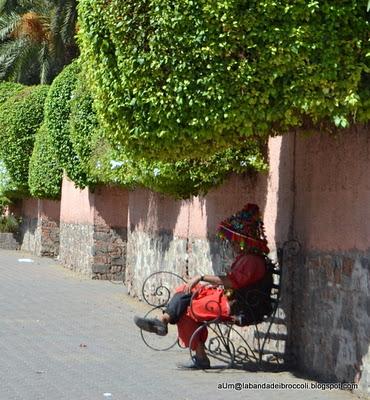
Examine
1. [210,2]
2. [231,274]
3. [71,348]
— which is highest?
[210,2]

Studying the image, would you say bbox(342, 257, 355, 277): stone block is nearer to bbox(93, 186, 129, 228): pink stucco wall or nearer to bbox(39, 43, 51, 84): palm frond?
bbox(93, 186, 129, 228): pink stucco wall

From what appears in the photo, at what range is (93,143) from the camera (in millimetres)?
17031

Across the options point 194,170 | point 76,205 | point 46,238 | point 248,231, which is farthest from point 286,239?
point 46,238

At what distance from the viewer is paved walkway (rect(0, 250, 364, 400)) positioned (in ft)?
26.3

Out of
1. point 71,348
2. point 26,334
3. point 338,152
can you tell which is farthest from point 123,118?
point 26,334

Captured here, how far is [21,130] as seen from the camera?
1057 inches

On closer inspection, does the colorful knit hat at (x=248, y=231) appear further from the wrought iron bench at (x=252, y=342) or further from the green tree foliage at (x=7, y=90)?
the green tree foliage at (x=7, y=90)

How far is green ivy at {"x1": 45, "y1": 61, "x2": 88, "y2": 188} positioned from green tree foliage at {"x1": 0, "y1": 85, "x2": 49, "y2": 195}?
4771 millimetres

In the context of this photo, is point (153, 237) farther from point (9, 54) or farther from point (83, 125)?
point (9, 54)

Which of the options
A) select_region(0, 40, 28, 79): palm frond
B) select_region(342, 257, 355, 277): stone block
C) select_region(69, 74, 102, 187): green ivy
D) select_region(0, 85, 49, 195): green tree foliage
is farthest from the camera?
select_region(0, 40, 28, 79): palm frond

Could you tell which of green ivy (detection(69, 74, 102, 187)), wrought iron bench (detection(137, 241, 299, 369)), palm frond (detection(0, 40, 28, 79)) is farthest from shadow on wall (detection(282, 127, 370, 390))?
palm frond (detection(0, 40, 28, 79))

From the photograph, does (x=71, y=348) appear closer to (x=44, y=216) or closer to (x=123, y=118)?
(x=123, y=118)

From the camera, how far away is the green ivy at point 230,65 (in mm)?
6922

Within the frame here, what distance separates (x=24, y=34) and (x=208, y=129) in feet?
81.4
